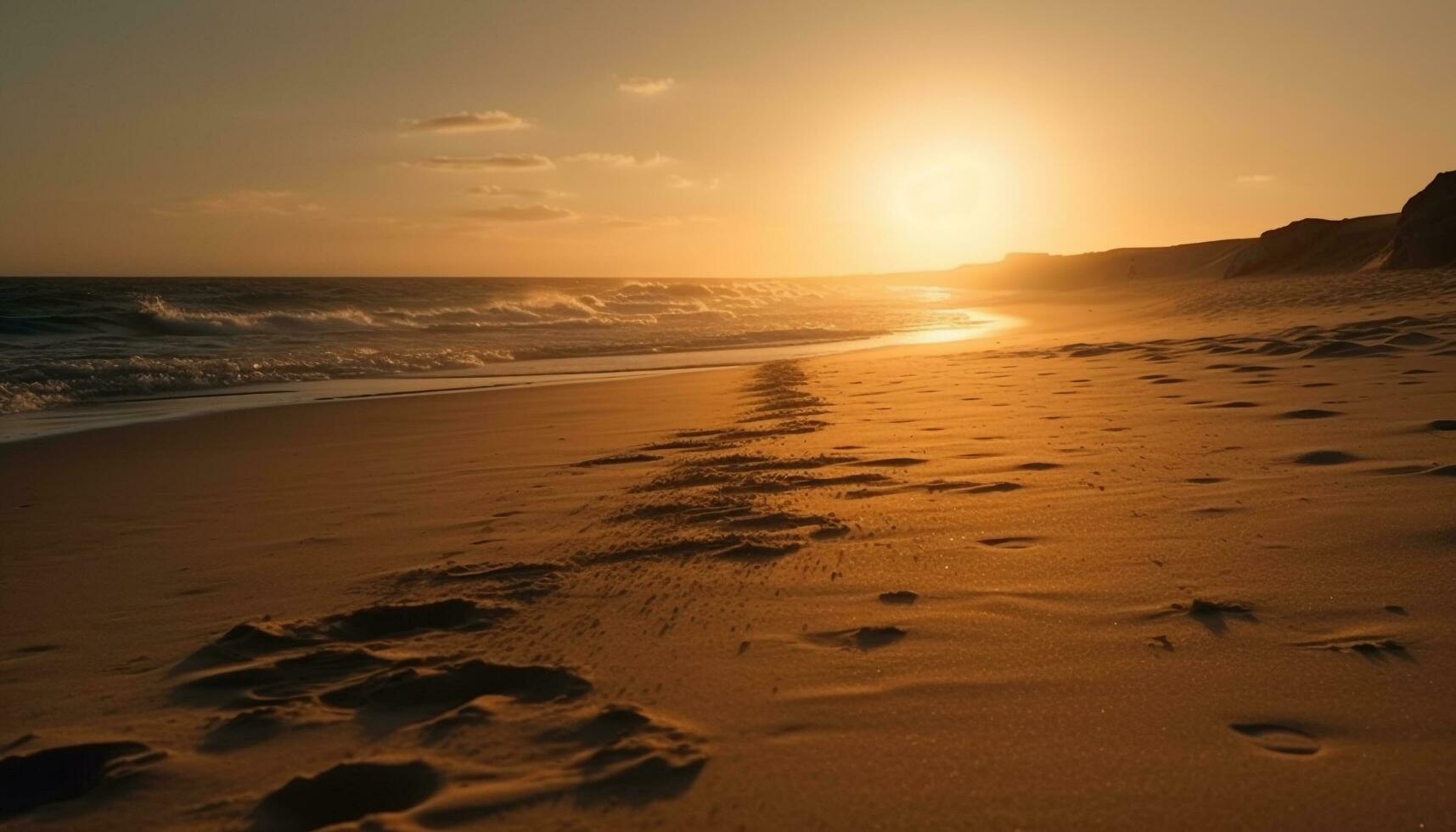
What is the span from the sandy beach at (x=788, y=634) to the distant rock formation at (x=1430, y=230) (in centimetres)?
1892

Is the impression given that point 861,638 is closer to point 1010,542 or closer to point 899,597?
point 899,597

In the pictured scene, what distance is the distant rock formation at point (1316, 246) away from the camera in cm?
2872

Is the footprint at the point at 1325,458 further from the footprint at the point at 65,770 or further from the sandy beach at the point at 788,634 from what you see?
the footprint at the point at 65,770

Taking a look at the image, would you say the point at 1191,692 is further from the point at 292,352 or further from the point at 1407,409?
the point at 292,352

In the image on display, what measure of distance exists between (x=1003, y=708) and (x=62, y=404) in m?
12.1

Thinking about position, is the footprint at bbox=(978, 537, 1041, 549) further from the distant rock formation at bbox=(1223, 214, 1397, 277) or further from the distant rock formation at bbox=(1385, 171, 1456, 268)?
the distant rock formation at bbox=(1223, 214, 1397, 277)

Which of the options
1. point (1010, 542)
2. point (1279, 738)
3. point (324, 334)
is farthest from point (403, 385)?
point (324, 334)

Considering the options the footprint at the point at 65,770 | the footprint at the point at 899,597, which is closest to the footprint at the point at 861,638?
the footprint at the point at 899,597

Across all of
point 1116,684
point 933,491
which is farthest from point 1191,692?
point 933,491

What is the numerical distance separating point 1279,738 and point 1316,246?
Answer: 114ft

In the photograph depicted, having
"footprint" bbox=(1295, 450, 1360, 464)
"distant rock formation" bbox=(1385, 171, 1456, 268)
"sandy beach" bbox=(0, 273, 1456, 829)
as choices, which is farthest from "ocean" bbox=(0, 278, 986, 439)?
"footprint" bbox=(1295, 450, 1360, 464)

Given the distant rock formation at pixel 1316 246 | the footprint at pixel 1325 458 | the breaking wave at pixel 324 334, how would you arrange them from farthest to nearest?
the distant rock formation at pixel 1316 246
the breaking wave at pixel 324 334
the footprint at pixel 1325 458

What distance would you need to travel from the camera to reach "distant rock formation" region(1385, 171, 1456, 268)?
20.2 m

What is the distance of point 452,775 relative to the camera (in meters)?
1.80
